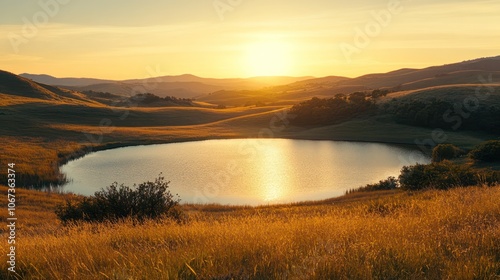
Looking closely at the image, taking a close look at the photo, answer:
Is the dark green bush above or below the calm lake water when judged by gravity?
above

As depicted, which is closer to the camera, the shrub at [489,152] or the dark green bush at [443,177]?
the dark green bush at [443,177]

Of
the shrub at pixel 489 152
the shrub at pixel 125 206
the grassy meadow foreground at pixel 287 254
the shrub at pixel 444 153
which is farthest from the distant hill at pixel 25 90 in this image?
the grassy meadow foreground at pixel 287 254

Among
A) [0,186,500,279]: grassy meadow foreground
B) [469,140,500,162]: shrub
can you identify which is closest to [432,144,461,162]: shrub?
[469,140,500,162]: shrub

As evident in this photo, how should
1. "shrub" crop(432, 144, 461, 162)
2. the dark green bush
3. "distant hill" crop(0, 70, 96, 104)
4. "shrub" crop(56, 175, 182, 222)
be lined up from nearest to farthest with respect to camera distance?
1. "shrub" crop(56, 175, 182, 222)
2. the dark green bush
3. "shrub" crop(432, 144, 461, 162)
4. "distant hill" crop(0, 70, 96, 104)

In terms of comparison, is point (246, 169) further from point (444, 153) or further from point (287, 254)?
point (287, 254)

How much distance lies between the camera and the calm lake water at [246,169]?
42.4 m

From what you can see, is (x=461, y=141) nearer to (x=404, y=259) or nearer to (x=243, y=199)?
(x=243, y=199)

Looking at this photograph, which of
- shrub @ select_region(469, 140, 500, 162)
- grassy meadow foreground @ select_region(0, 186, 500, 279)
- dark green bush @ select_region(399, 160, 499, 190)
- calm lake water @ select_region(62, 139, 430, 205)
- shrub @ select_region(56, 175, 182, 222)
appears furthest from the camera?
calm lake water @ select_region(62, 139, 430, 205)

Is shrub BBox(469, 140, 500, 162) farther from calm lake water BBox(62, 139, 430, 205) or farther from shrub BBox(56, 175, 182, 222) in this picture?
shrub BBox(56, 175, 182, 222)

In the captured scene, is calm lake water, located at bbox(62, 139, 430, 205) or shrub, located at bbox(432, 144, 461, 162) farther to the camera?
shrub, located at bbox(432, 144, 461, 162)

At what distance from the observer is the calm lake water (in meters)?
42.4

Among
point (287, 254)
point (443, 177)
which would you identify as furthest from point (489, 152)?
point (287, 254)

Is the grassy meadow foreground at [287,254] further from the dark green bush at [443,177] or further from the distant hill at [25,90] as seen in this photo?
the distant hill at [25,90]

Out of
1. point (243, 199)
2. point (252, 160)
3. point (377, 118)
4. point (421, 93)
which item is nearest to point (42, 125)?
point (252, 160)
